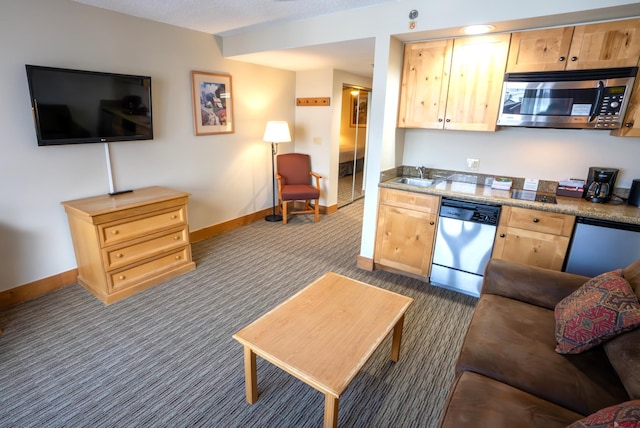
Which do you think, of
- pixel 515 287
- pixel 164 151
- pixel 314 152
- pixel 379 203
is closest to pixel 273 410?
pixel 515 287

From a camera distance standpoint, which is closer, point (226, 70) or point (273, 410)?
point (273, 410)

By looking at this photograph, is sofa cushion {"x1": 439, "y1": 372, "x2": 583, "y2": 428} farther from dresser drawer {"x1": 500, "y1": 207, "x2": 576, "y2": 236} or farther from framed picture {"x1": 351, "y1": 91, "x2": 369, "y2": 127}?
framed picture {"x1": 351, "y1": 91, "x2": 369, "y2": 127}

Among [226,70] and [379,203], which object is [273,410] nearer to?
[379,203]

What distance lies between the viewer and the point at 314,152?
511 centimetres

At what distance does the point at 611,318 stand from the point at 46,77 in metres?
3.85

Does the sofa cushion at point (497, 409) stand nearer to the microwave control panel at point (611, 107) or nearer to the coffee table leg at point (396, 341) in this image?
the coffee table leg at point (396, 341)

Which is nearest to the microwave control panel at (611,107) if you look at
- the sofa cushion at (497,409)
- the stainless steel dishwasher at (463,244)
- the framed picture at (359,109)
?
the stainless steel dishwasher at (463,244)

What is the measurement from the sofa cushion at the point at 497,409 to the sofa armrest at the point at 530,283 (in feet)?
2.54

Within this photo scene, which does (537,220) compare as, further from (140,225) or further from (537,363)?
(140,225)

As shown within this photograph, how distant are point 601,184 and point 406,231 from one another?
1.57m

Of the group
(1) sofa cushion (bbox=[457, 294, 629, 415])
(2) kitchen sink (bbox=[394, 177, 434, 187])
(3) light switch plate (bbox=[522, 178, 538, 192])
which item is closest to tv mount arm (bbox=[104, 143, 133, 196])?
(2) kitchen sink (bbox=[394, 177, 434, 187])

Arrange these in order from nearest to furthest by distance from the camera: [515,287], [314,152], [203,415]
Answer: [203,415] → [515,287] → [314,152]

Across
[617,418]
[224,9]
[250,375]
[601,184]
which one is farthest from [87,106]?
[601,184]

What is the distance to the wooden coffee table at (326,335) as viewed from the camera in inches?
56.8
